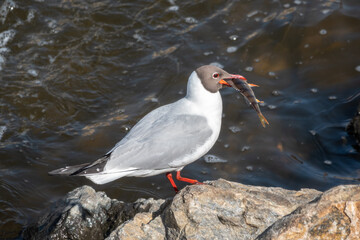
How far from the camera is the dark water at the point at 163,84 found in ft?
17.8

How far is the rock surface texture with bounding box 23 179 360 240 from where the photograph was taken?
101 inches

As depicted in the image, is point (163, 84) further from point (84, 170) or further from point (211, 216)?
point (211, 216)

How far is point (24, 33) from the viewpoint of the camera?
7.62 meters

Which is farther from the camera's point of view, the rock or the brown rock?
the brown rock

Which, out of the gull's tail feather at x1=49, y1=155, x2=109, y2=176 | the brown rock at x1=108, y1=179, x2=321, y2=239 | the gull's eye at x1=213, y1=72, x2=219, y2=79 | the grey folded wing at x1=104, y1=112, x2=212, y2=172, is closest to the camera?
the brown rock at x1=108, y1=179, x2=321, y2=239

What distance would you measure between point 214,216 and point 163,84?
402 centimetres

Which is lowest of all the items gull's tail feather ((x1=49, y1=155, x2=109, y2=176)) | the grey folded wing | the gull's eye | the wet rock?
the wet rock

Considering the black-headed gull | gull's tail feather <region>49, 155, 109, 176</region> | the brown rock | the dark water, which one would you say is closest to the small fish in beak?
the black-headed gull

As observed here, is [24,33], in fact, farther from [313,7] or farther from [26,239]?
[313,7]

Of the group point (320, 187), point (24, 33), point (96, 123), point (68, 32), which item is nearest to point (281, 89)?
point (320, 187)

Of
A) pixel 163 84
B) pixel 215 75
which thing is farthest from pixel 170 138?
pixel 163 84

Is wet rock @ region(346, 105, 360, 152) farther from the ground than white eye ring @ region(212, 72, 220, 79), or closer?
closer

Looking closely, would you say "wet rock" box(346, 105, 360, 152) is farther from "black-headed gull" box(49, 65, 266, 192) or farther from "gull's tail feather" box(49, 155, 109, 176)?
"gull's tail feather" box(49, 155, 109, 176)

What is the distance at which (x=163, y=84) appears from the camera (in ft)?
22.6
